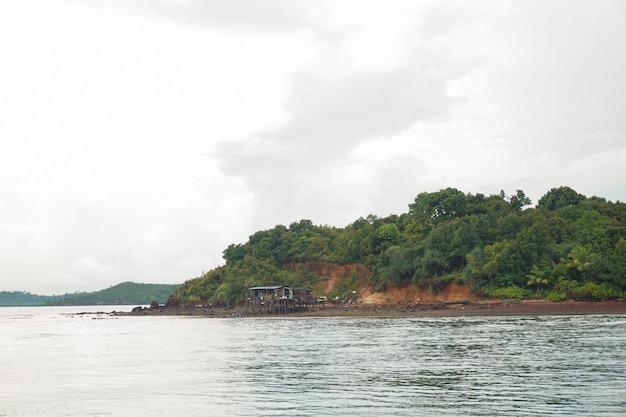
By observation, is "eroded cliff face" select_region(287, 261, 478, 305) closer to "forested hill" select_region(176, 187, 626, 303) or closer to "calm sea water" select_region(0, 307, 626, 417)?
"forested hill" select_region(176, 187, 626, 303)

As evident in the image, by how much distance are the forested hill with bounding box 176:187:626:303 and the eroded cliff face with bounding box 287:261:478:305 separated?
90 centimetres

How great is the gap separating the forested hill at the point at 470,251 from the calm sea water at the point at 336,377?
38.9 meters

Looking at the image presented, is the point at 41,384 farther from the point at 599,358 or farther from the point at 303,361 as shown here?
the point at 599,358

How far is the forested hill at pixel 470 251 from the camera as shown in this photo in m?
83.9

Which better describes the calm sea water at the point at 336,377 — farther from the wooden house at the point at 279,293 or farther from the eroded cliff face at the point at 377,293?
the wooden house at the point at 279,293

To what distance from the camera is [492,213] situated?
10400 cm

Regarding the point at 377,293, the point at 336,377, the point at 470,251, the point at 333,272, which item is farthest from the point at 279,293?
the point at 336,377

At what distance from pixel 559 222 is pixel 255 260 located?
61.2m

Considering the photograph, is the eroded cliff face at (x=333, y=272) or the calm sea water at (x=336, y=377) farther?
the eroded cliff face at (x=333, y=272)

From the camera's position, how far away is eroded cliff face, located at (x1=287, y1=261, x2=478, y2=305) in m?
92.4

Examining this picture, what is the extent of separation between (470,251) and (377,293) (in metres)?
18.1

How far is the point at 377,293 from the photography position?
Result: 10394 centimetres

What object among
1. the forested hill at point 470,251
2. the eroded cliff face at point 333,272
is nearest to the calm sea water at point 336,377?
the forested hill at point 470,251

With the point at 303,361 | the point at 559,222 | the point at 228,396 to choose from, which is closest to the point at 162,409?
the point at 228,396
